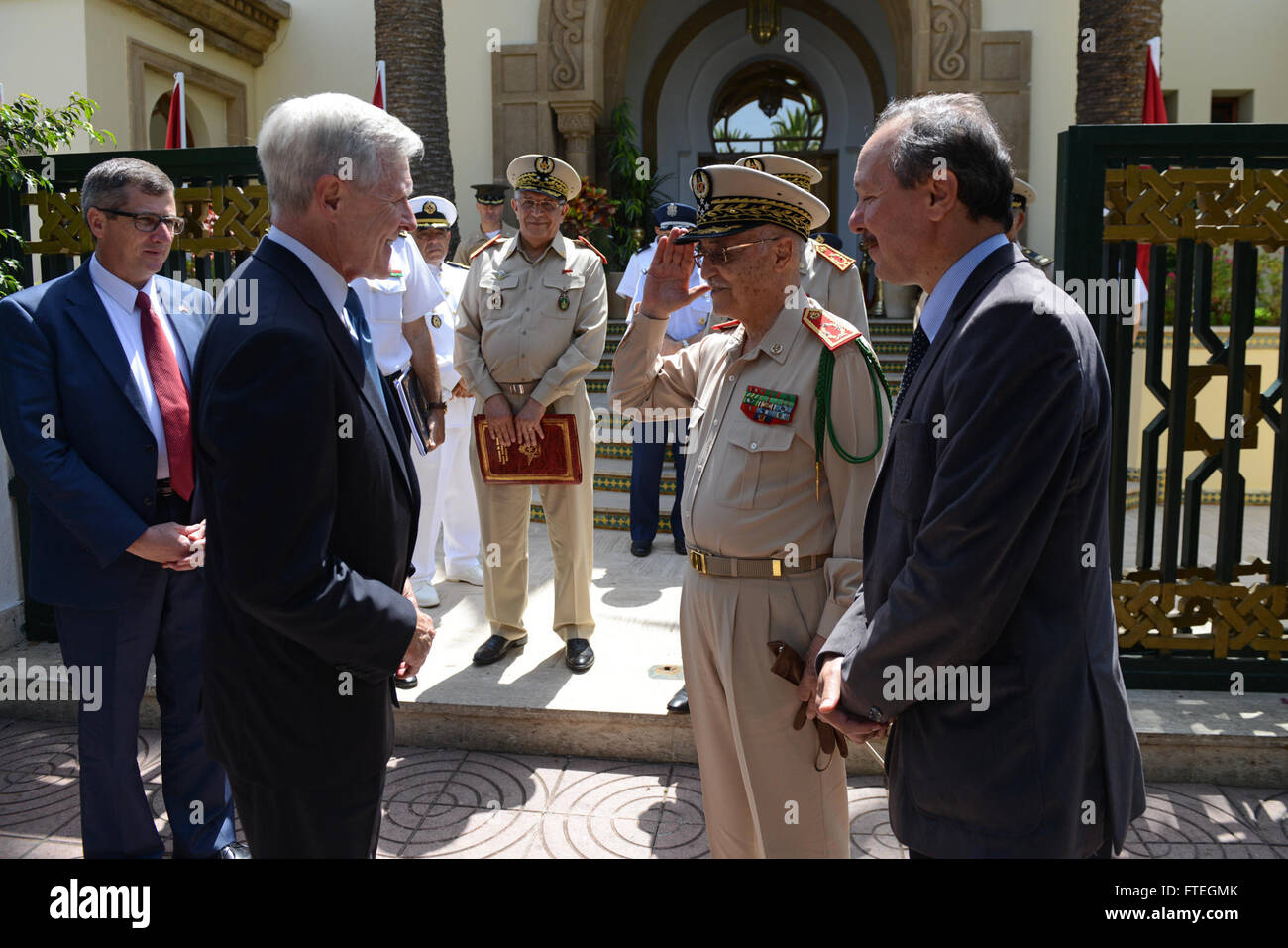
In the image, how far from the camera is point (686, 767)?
12.4ft

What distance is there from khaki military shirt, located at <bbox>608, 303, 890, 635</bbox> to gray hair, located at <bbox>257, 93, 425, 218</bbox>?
1.07m

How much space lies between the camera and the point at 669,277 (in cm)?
267

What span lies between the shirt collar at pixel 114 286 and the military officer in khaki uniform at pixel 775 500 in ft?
5.88

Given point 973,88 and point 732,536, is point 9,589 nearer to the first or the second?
point 732,536

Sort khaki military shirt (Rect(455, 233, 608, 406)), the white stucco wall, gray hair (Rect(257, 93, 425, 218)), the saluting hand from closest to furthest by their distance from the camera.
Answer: gray hair (Rect(257, 93, 425, 218)) < the saluting hand < khaki military shirt (Rect(455, 233, 608, 406)) < the white stucco wall

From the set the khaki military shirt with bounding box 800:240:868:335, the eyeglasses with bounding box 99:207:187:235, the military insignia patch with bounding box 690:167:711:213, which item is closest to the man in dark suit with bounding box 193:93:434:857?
the military insignia patch with bounding box 690:167:711:213

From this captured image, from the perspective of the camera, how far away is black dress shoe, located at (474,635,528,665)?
4.33 m

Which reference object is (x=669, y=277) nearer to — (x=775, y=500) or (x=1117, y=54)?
(x=775, y=500)

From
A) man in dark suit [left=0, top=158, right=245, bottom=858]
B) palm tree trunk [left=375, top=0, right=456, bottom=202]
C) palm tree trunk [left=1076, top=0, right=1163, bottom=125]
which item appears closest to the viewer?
man in dark suit [left=0, top=158, right=245, bottom=858]

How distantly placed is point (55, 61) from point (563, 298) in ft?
28.5

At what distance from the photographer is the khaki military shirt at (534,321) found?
4.30m

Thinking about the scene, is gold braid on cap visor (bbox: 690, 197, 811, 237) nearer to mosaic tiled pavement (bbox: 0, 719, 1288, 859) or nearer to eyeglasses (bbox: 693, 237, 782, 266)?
eyeglasses (bbox: 693, 237, 782, 266)

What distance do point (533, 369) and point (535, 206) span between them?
29.3 inches

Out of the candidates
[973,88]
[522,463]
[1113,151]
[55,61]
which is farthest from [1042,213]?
[55,61]
